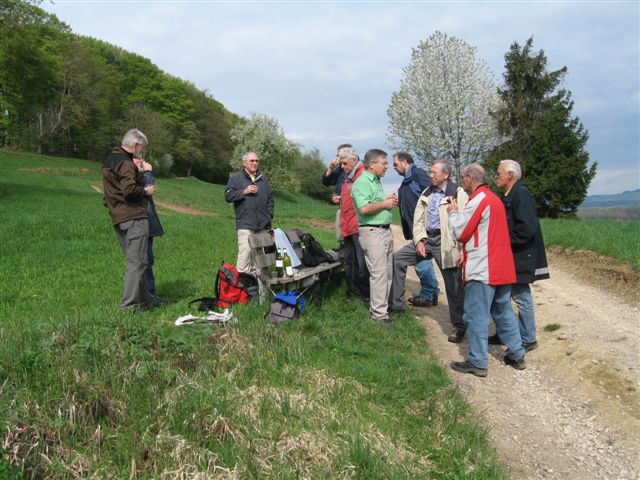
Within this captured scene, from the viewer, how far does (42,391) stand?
351cm

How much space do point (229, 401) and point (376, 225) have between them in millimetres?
3365

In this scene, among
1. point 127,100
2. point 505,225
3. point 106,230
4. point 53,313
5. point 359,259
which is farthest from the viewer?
point 127,100

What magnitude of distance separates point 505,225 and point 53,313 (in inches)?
224

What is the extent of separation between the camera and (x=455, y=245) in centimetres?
626

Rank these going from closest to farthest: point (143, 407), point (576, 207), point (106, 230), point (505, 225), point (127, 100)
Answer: point (143, 407), point (505, 225), point (106, 230), point (576, 207), point (127, 100)

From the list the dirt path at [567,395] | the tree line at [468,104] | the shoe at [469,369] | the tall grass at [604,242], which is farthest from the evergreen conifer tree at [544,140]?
the shoe at [469,369]

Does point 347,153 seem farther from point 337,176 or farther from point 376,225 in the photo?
point 376,225

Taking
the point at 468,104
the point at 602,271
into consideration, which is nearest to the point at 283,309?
the point at 602,271

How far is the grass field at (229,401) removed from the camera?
308cm

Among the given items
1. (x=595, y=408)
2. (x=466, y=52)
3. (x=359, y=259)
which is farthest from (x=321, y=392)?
(x=466, y=52)

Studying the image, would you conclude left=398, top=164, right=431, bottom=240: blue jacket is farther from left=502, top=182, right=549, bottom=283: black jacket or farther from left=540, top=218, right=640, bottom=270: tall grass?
left=540, top=218, right=640, bottom=270: tall grass

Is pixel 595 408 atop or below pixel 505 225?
below

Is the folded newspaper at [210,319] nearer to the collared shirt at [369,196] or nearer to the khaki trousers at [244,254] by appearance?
the khaki trousers at [244,254]

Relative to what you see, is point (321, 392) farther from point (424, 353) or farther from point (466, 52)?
point (466, 52)
